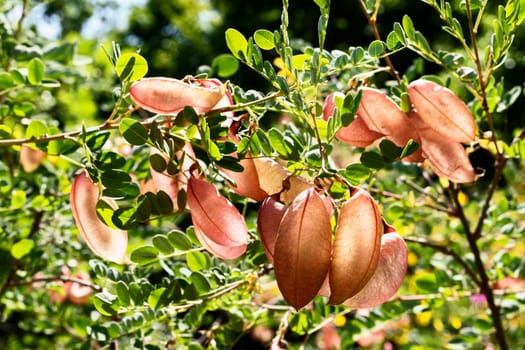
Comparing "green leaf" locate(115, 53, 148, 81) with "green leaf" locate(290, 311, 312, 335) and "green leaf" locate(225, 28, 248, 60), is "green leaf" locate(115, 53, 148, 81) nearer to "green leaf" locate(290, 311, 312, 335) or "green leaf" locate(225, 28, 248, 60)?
"green leaf" locate(225, 28, 248, 60)

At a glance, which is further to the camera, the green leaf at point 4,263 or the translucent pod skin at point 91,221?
the green leaf at point 4,263

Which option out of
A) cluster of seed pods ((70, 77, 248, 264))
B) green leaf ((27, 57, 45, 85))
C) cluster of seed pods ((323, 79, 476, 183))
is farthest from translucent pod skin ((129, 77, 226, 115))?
green leaf ((27, 57, 45, 85))

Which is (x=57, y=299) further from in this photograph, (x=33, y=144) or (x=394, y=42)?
(x=394, y=42)

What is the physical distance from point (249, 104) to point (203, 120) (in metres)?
0.05

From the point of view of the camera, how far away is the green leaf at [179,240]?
0.61 metres

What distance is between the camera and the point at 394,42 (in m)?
0.55

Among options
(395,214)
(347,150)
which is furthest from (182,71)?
(395,214)

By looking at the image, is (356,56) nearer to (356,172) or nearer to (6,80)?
(356,172)

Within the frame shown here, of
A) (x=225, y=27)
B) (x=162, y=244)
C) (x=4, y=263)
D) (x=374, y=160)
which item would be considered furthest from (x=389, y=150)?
(x=225, y=27)

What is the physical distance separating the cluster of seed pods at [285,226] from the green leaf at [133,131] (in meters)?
0.02

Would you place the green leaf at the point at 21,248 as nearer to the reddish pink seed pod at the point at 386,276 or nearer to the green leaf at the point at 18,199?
the green leaf at the point at 18,199

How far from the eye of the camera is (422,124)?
0.56 m

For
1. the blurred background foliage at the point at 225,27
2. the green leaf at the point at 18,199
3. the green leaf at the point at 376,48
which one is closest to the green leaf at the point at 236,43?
the green leaf at the point at 376,48

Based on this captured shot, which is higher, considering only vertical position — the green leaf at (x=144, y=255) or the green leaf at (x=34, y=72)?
the green leaf at (x=34, y=72)
